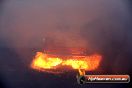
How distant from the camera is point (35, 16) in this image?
4.72 meters

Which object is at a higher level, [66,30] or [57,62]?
[66,30]

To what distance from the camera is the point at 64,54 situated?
4477 mm

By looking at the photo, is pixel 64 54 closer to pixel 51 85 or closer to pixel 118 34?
pixel 51 85

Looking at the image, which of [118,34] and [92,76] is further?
[118,34]

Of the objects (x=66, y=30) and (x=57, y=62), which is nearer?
(x=57, y=62)

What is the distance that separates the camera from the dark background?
4531mm

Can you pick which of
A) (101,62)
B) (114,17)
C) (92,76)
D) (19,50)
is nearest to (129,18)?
(114,17)

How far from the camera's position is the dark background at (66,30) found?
178 inches

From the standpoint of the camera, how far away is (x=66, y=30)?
4676 mm

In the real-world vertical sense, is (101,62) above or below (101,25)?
below

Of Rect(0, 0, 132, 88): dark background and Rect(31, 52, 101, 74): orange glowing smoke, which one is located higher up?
Rect(0, 0, 132, 88): dark background

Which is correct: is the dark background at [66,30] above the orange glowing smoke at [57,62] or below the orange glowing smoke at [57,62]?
above

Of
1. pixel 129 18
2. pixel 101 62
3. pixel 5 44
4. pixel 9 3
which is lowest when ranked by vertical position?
pixel 101 62

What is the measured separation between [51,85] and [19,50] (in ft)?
2.57
